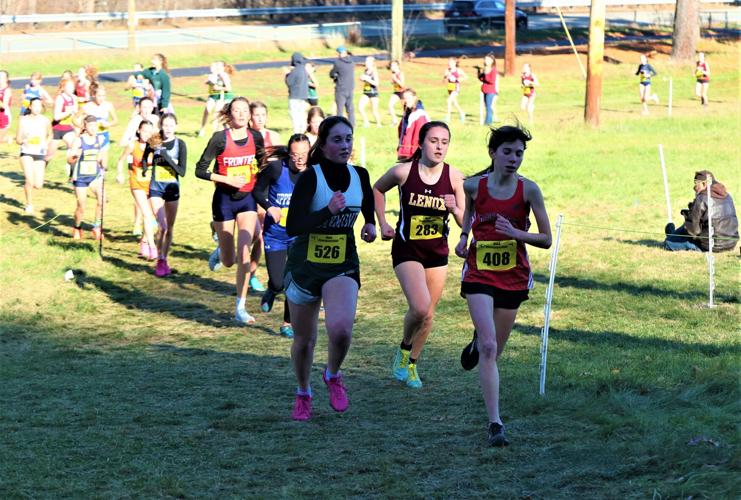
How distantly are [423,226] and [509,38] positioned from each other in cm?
3591

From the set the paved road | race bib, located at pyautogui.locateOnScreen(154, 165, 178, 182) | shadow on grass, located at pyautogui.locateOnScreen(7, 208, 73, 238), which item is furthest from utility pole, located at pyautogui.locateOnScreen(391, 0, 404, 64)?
race bib, located at pyautogui.locateOnScreen(154, 165, 178, 182)

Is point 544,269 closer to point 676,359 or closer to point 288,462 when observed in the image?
point 676,359

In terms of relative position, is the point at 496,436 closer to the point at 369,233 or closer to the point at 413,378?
the point at 369,233

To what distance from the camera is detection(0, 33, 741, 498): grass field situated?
6.63 m

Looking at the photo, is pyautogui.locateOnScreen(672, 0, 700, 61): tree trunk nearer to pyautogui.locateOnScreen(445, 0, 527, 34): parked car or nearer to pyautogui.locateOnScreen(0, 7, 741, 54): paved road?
pyautogui.locateOnScreen(0, 7, 741, 54): paved road

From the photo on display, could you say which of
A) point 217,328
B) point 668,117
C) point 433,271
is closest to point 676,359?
point 433,271

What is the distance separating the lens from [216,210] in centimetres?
1187

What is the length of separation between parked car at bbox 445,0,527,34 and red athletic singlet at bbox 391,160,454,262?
5584cm

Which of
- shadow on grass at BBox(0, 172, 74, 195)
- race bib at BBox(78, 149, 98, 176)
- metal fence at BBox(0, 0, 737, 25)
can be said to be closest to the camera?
race bib at BBox(78, 149, 98, 176)

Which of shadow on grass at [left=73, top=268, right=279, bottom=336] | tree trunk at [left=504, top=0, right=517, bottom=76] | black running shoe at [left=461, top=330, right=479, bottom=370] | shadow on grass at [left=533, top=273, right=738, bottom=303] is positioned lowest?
shadow on grass at [left=73, top=268, right=279, bottom=336]

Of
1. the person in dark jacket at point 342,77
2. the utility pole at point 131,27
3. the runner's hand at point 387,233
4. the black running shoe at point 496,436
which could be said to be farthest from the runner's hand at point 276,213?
the utility pole at point 131,27

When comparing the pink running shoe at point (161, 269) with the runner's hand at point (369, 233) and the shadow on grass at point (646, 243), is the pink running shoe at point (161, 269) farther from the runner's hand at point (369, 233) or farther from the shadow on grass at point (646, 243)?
the runner's hand at point (369, 233)

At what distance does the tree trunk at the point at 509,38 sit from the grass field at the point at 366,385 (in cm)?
2467

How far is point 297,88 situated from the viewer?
24.9m
